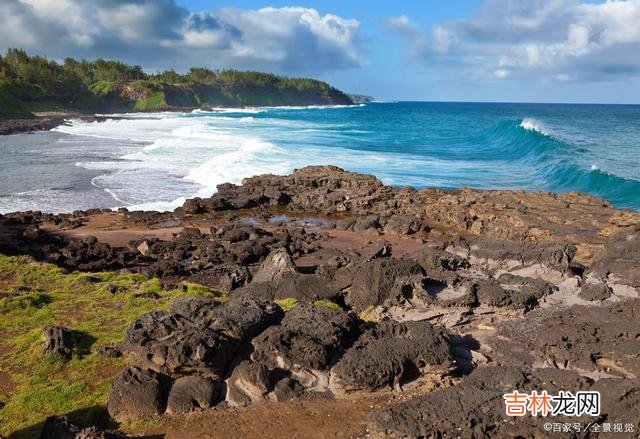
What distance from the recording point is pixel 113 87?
123125 mm

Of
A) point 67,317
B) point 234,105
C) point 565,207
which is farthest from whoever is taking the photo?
point 234,105

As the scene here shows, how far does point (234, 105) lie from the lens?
170 m

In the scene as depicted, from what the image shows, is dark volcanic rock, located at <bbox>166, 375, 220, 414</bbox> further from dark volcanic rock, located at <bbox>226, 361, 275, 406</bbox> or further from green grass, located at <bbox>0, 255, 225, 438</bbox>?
green grass, located at <bbox>0, 255, 225, 438</bbox>

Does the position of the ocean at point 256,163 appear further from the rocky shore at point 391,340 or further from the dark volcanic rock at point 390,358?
the dark volcanic rock at point 390,358

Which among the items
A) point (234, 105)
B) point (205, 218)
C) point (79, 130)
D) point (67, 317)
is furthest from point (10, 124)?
point (234, 105)

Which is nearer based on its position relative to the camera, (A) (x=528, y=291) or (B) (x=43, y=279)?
(A) (x=528, y=291)

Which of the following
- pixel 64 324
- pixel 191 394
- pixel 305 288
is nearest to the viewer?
pixel 191 394

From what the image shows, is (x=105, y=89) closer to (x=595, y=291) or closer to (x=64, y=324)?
(x=64, y=324)

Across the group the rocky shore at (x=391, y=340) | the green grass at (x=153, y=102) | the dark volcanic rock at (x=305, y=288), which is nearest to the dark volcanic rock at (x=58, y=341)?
the rocky shore at (x=391, y=340)

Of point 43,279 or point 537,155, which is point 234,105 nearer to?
point 537,155

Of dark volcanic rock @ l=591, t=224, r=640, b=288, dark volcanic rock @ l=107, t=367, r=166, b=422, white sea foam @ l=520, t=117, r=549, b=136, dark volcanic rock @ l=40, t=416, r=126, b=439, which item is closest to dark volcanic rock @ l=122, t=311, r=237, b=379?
dark volcanic rock @ l=107, t=367, r=166, b=422

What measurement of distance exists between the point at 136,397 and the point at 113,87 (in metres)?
127

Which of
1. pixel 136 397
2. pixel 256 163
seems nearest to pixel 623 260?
pixel 136 397

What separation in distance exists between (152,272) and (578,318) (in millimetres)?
11080
